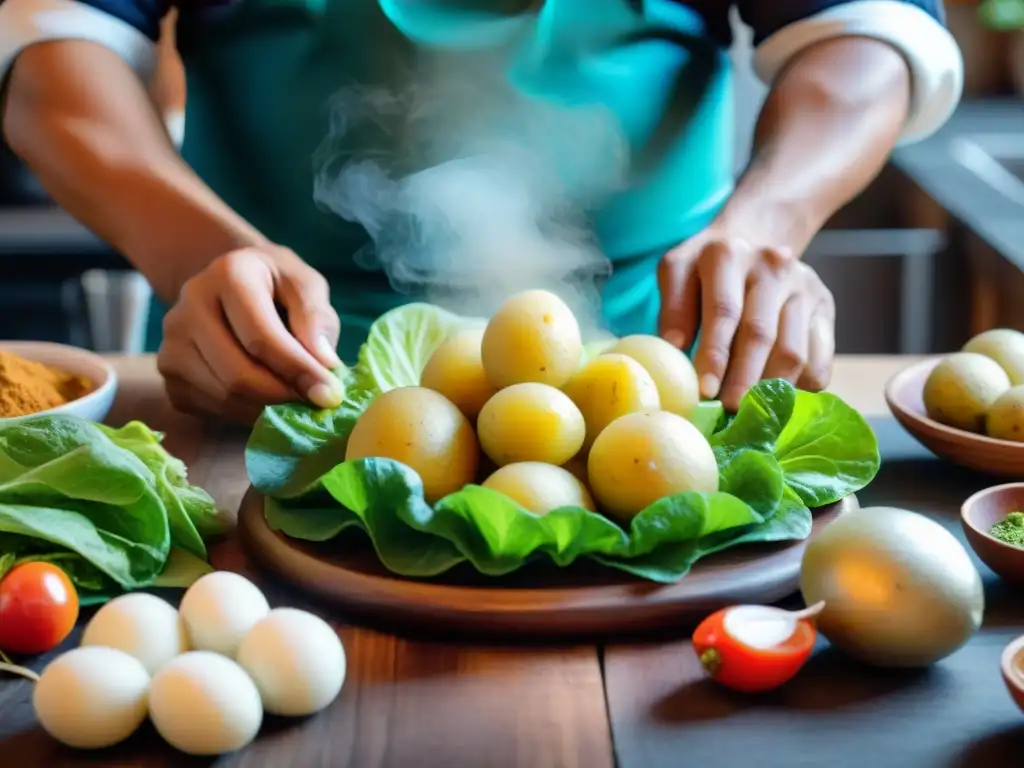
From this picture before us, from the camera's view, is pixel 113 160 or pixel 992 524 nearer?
pixel 992 524

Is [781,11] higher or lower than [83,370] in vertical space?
higher

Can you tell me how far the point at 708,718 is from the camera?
0.65m

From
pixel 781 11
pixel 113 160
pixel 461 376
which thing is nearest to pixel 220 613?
pixel 461 376

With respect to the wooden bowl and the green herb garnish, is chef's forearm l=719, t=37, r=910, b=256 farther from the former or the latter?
the green herb garnish

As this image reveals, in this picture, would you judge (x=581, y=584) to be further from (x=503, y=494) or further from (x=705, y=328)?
(x=705, y=328)

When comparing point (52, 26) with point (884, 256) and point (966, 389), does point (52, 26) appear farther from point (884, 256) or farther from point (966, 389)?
point (884, 256)

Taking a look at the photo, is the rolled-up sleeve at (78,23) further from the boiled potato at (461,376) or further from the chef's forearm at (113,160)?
the boiled potato at (461,376)

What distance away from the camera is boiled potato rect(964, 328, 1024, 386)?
A: 1018mm

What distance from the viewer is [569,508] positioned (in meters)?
0.71

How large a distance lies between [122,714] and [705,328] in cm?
56

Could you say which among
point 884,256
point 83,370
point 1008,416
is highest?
point 1008,416

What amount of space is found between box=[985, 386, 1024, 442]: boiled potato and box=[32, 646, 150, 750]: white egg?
0.67m

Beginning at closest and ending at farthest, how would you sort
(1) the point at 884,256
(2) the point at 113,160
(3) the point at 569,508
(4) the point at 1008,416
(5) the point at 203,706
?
1. (5) the point at 203,706
2. (3) the point at 569,508
3. (4) the point at 1008,416
4. (2) the point at 113,160
5. (1) the point at 884,256

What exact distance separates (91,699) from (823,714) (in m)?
0.38
